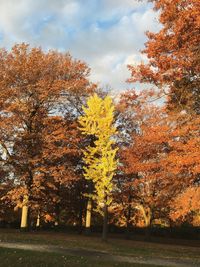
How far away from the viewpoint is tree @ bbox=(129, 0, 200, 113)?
17.7 meters

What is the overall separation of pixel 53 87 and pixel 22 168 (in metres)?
7.34

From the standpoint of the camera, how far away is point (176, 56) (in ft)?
61.8

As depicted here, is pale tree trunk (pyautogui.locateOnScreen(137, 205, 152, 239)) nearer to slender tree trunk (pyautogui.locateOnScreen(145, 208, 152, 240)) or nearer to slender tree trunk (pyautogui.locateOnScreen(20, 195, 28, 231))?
slender tree trunk (pyautogui.locateOnScreen(145, 208, 152, 240))

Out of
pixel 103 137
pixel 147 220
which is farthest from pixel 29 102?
pixel 147 220

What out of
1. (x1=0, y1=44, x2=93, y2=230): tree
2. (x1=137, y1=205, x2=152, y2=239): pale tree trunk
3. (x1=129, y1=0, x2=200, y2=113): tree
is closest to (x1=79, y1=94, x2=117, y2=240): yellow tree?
(x1=0, y1=44, x2=93, y2=230): tree

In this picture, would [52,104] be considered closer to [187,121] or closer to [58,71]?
[58,71]

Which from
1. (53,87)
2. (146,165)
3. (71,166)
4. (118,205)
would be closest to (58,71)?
(53,87)

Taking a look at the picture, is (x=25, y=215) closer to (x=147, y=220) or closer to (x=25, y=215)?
(x=25, y=215)

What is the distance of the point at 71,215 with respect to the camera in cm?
5184

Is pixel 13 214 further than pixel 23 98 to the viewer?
Yes

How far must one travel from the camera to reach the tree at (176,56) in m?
17.7

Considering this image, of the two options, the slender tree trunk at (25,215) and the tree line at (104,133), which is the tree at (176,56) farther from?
the slender tree trunk at (25,215)

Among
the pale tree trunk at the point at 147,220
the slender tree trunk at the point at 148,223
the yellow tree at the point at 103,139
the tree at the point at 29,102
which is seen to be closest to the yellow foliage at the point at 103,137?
the yellow tree at the point at 103,139

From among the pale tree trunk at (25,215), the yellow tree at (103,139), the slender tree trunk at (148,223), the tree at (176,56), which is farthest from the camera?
the slender tree trunk at (148,223)
